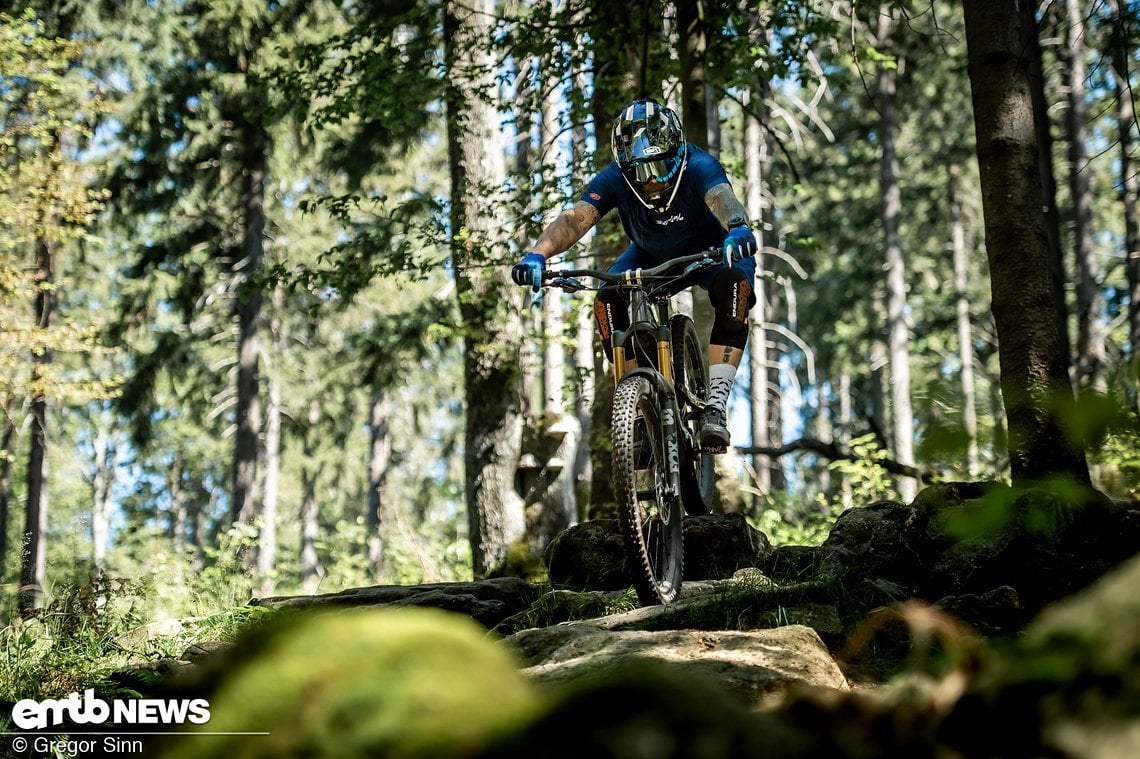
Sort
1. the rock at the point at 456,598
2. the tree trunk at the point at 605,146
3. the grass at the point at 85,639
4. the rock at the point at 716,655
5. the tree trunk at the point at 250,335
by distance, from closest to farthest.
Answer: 1. the rock at the point at 716,655
2. the grass at the point at 85,639
3. the rock at the point at 456,598
4. the tree trunk at the point at 605,146
5. the tree trunk at the point at 250,335

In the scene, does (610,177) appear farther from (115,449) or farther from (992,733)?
(115,449)

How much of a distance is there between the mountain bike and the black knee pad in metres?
0.28

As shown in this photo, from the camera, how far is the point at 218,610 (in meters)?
6.70

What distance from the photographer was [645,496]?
18.8 feet

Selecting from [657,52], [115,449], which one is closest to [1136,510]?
[657,52]

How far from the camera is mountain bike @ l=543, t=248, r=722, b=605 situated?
5285mm

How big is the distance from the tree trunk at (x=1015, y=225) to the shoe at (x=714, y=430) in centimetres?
153

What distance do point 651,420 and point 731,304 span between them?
3.24 feet

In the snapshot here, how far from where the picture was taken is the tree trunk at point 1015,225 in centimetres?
574

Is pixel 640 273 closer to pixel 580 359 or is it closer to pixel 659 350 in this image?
pixel 659 350

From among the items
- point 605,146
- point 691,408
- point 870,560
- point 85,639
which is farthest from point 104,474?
point 870,560

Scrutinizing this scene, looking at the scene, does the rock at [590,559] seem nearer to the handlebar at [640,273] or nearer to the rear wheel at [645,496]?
the rear wheel at [645,496]

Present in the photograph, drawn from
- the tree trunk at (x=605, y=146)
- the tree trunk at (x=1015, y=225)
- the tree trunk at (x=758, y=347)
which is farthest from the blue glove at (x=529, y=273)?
the tree trunk at (x=758, y=347)

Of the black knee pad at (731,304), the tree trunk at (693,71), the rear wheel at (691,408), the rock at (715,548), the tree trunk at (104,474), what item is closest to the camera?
the black knee pad at (731,304)
